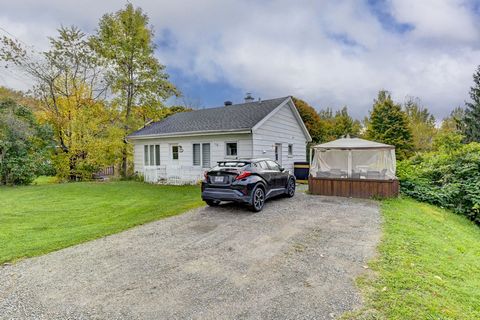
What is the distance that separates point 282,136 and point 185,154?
556 cm

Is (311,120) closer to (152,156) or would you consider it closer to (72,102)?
(152,156)

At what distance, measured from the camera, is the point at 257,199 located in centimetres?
745

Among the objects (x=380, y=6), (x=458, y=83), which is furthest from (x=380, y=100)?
(x=380, y=6)

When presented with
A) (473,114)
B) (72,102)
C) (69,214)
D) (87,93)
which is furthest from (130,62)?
(473,114)

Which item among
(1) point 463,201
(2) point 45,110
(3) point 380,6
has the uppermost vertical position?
(3) point 380,6

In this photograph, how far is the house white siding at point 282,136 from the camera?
505 inches

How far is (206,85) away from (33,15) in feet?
48.1

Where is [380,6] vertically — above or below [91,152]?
above

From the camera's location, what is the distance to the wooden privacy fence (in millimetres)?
9445

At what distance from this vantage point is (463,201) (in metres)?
10.1

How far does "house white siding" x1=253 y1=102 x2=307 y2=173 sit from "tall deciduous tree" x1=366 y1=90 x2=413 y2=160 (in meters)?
13.8

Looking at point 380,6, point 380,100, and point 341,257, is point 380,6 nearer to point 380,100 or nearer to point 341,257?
point 341,257

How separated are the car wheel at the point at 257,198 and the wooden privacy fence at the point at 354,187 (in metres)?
3.69

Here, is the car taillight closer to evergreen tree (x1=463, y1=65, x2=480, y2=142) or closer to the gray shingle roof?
the gray shingle roof
